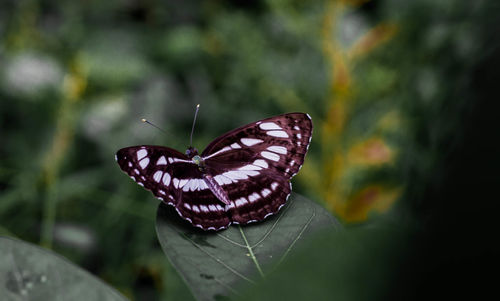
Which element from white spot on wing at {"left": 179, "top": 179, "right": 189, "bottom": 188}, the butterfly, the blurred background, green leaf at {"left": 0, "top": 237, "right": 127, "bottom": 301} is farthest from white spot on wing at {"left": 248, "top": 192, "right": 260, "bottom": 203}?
the blurred background

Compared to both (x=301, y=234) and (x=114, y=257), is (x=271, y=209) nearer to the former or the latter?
(x=301, y=234)

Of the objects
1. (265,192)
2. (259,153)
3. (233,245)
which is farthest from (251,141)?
(233,245)

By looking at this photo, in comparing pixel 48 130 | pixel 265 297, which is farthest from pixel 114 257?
pixel 265 297

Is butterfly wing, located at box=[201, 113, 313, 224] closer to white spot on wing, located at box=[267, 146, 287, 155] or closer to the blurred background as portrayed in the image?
white spot on wing, located at box=[267, 146, 287, 155]

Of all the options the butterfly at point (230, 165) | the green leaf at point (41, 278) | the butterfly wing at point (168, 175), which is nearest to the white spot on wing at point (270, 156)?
the butterfly at point (230, 165)

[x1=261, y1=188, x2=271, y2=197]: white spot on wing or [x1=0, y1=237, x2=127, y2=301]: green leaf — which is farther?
[x1=261, y1=188, x2=271, y2=197]: white spot on wing

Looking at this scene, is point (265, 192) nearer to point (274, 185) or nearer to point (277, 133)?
point (274, 185)
